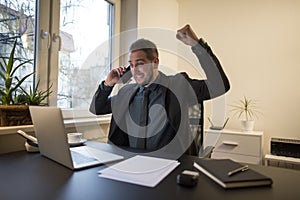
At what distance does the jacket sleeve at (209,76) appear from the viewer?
50.2 inches

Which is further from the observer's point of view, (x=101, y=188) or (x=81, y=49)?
(x=81, y=49)

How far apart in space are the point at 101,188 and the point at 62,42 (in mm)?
1225

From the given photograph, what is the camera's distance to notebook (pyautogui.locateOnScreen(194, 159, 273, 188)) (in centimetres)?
68

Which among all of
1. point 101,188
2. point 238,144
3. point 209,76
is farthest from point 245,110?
point 101,188

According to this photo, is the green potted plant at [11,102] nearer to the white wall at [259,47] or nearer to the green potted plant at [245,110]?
the white wall at [259,47]

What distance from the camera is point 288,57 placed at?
2.60 m

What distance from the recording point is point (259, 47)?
2738 millimetres

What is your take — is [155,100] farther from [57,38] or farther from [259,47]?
[259,47]

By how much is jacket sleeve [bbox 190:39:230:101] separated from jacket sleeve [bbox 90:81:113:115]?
526 millimetres

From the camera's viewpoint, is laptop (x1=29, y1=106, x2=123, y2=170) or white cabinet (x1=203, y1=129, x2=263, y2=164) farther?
white cabinet (x1=203, y1=129, x2=263, y2=164)

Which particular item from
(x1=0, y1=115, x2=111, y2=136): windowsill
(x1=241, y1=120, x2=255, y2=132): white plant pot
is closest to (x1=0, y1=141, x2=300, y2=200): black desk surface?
(x1=0, y1=115, x2=111, y2=136): windowsill

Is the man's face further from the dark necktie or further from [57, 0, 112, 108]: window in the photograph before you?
[57, 0, 112, 108]: window

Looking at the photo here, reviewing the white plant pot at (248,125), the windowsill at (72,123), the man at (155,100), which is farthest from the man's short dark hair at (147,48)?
the white plant pot at (248,125)

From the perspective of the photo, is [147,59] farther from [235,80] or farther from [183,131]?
[235,80]
